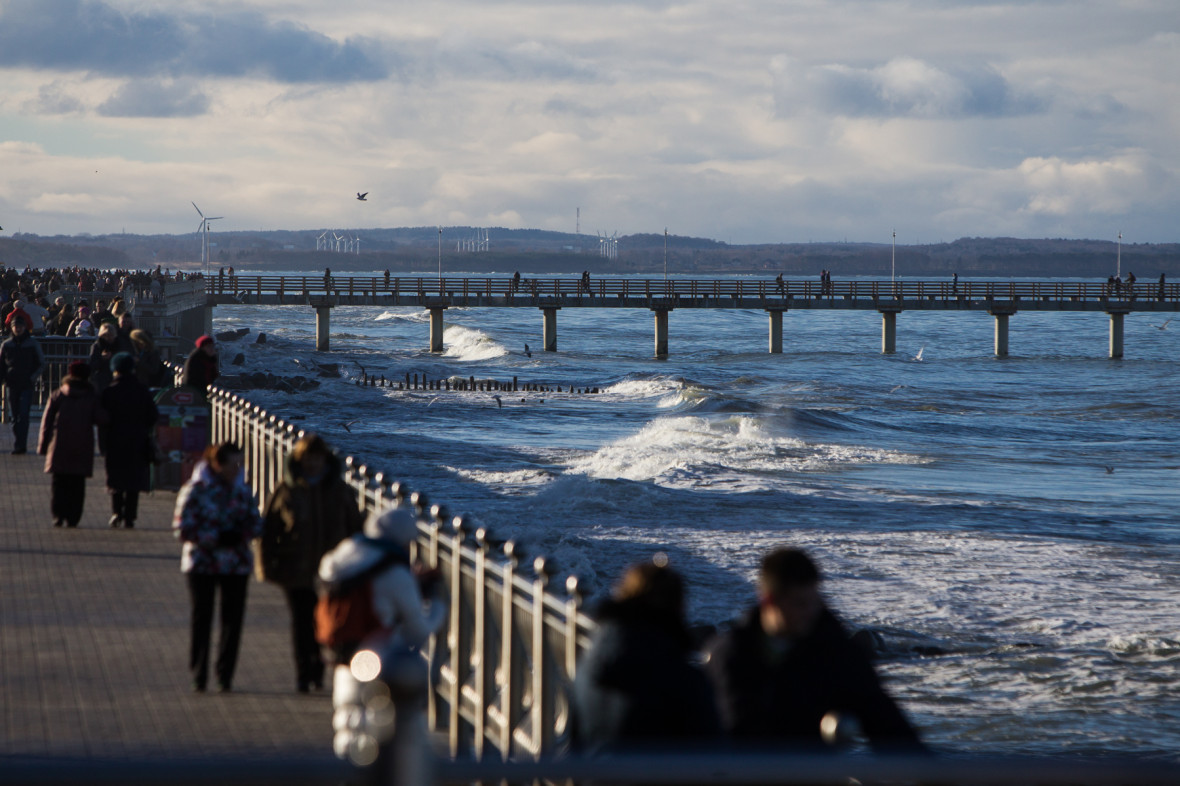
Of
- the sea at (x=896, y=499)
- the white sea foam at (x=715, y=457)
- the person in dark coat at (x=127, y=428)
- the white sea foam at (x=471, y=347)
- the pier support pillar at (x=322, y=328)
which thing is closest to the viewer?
the person in dark coat at (x=127, y=428)

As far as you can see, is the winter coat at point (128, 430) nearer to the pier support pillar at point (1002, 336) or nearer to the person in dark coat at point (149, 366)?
the person in dark coat at point (149, 366)

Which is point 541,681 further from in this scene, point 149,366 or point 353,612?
point 149,366

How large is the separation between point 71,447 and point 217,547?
5.31 meters

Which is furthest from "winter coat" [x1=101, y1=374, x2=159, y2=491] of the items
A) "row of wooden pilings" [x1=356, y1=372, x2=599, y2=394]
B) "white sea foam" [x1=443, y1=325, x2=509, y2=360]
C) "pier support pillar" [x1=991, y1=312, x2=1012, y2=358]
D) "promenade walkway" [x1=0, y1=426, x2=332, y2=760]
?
"pier support pillar" [x1=991, y1=312, x2=1012, y2=358]

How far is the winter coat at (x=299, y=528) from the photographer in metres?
6.95

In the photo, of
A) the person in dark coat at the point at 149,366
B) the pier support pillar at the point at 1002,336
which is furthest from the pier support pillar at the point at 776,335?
the person in dark coat at the point at 149,366

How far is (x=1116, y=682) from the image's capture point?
1142cm

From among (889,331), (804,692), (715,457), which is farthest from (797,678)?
(889,331)

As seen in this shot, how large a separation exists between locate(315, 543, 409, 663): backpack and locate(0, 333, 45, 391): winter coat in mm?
11959

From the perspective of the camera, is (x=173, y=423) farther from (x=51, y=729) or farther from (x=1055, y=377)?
(x=1055, y=377)

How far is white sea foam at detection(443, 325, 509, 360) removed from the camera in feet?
238

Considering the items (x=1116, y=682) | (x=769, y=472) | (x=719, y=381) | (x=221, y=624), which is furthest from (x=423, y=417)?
(x=221, y=624)

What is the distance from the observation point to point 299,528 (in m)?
6.96

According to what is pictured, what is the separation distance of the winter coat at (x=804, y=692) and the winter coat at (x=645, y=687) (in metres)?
0.11
